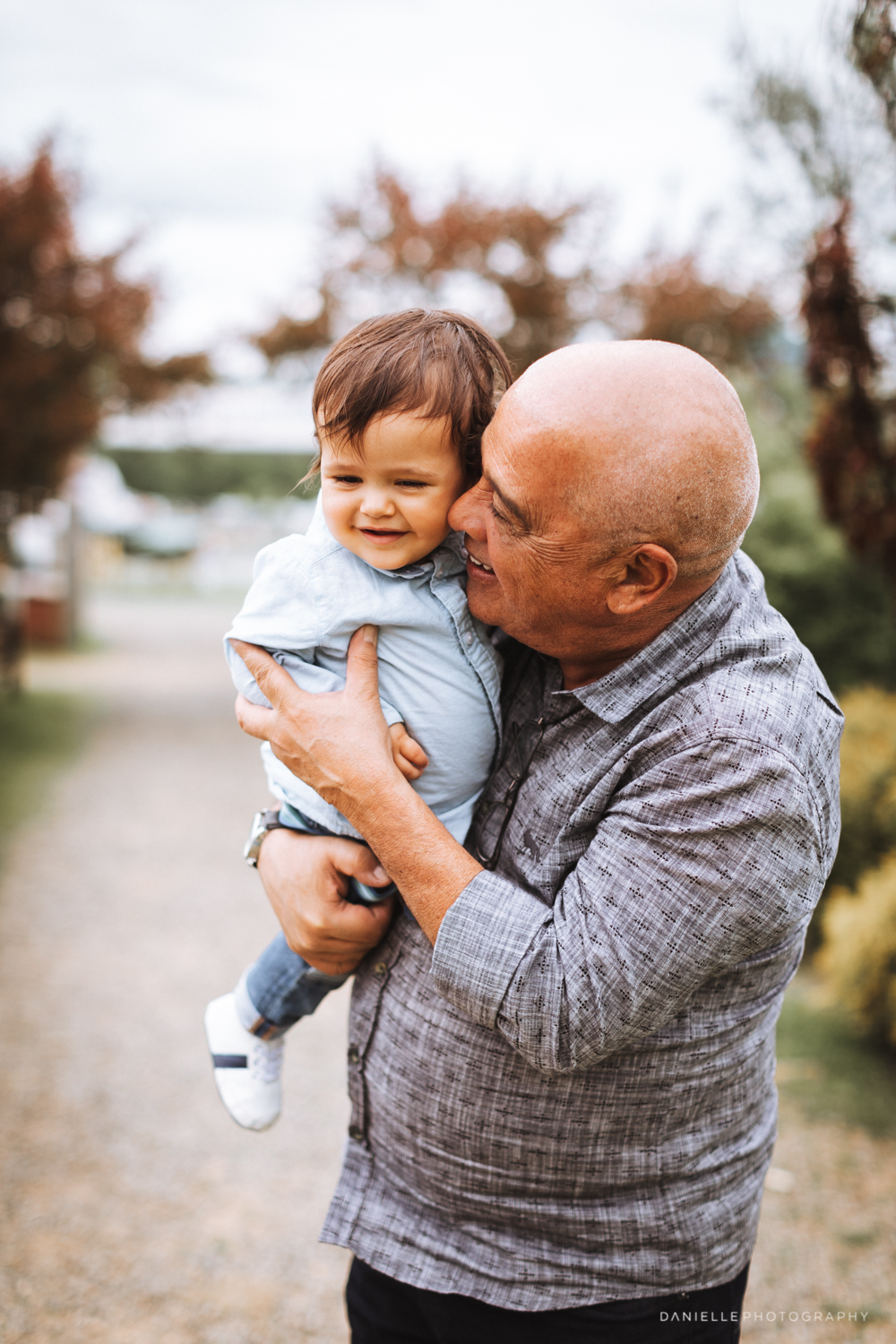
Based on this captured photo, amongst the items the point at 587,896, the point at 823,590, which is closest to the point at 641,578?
the point at 587,896

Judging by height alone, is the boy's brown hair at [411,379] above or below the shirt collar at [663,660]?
above

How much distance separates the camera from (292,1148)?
3.82m

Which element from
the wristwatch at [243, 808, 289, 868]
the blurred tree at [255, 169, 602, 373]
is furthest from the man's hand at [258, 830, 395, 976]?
the blurred tree at [255, 169, 602, 373]

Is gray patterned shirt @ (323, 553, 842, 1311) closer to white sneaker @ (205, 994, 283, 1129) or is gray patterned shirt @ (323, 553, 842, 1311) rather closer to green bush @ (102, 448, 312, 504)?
white sneaker @ (205, 994, 283, 1129)

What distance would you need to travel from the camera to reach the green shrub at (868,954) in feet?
13.4

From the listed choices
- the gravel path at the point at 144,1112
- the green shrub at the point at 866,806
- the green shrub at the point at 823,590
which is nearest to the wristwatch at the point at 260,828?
the gravel path at the point at 144,1112

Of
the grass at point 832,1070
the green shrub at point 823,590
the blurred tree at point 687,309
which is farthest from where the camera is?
the blurred tree at point 687,309

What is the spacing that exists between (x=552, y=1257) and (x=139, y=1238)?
2347 millimetres

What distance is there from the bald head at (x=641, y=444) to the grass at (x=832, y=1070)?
353 cm

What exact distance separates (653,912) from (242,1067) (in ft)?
4.09

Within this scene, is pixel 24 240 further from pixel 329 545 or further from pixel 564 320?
pixel 329 545

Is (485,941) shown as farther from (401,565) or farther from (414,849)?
(401,565)

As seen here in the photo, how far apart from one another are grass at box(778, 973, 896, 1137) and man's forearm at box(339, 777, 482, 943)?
3.36m

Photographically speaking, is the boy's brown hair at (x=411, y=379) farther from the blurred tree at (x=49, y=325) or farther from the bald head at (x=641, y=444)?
the blurred tree at (x=49, y=325)
